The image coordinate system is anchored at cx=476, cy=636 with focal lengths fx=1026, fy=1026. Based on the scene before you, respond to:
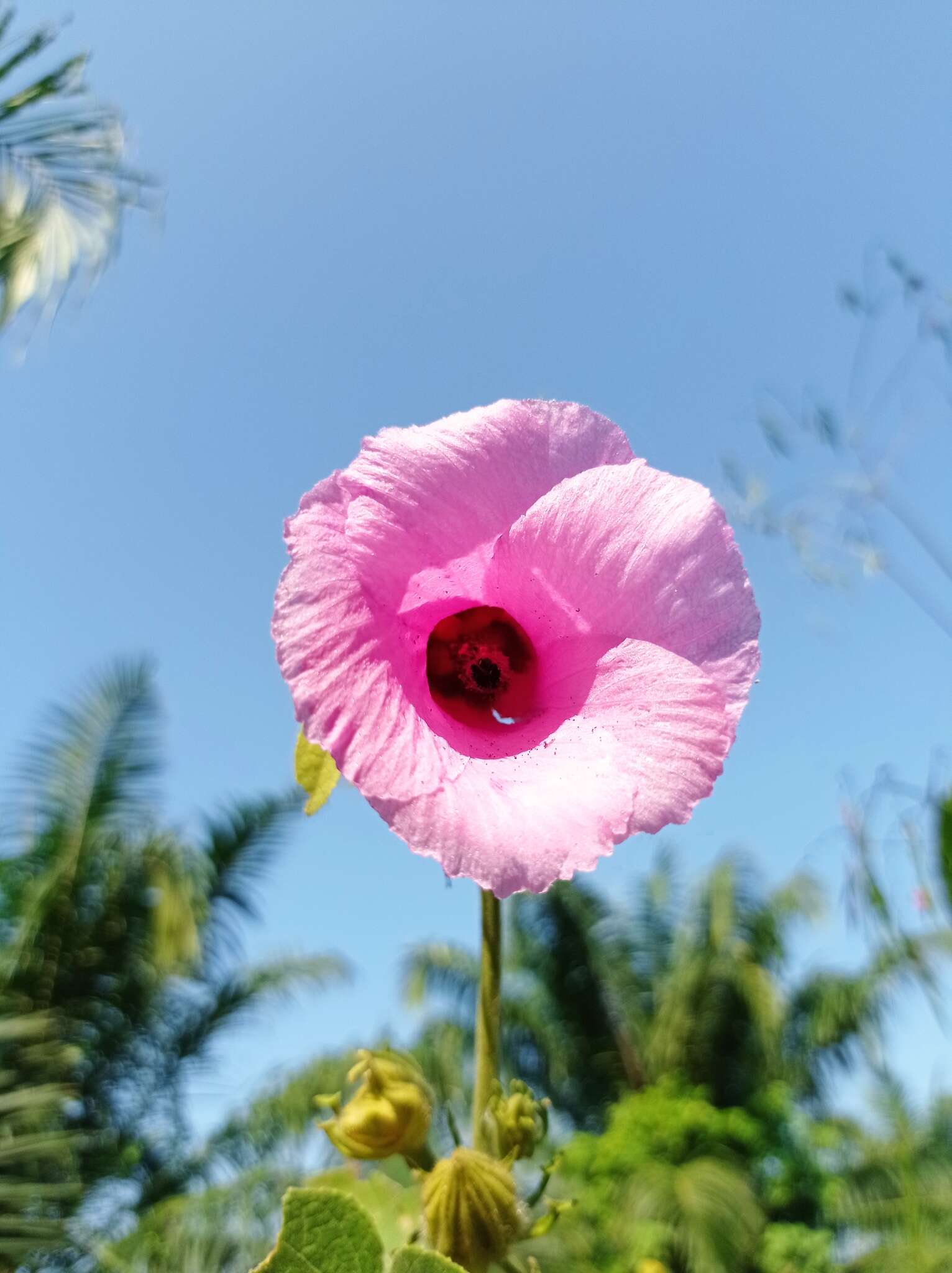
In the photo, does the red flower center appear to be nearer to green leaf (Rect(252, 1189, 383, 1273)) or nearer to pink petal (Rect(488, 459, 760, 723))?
pink petal (Rect(488, 459, 760, 723))

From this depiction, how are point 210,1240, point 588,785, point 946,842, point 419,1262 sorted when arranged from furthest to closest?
point 210,1240 < point 946,842 < point 588,785 < point 419,1262

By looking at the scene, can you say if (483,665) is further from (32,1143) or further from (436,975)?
(436,975)

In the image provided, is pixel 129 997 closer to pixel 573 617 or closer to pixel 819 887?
pixel 819 887

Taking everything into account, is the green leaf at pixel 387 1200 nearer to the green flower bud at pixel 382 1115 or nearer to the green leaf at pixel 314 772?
the green flower bud at pixel 382 1115

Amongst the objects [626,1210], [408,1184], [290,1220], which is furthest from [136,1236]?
[626,1210]

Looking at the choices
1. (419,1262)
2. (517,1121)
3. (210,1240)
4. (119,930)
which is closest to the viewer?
(419,1262)

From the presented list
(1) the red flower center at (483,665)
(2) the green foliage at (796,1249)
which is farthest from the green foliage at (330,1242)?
(2) the green foliage at (796,1249)

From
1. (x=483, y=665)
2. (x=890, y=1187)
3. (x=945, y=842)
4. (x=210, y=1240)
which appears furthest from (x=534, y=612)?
(x=890, y=1187)
